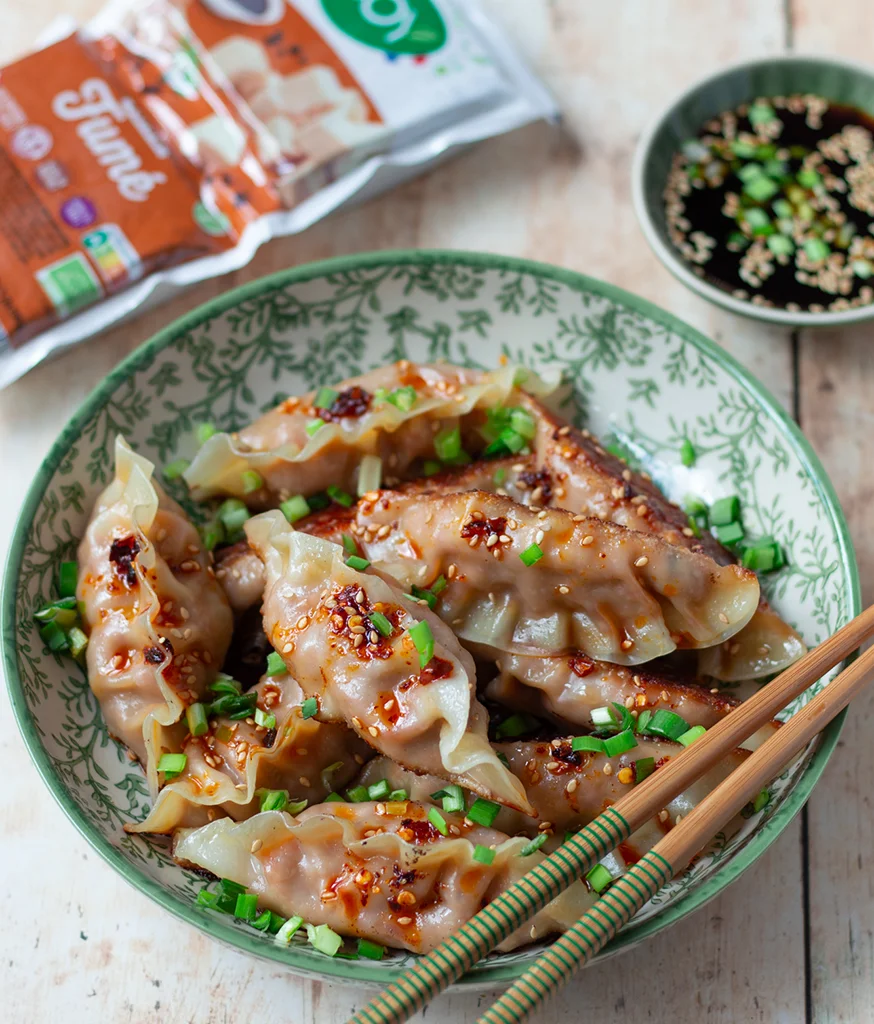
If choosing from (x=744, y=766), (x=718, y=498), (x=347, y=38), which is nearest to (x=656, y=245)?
(x=718, y=498)

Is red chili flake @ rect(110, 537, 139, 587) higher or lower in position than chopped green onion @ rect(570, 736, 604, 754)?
higher

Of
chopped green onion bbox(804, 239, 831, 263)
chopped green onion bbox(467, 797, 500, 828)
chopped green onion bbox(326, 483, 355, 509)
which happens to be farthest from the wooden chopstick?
chopped green onion bbox(804, 239, 831, 263)

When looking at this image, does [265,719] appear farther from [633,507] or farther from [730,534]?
[730,534]

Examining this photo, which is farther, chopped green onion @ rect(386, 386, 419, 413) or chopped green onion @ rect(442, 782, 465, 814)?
chopped green onion @ rect(386, 386, 419, 413)

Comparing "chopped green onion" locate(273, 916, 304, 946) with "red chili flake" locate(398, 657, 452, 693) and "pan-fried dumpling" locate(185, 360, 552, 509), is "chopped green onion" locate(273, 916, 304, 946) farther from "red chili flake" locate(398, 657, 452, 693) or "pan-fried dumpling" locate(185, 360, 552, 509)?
"pan-fried dumpling" locate(185, 360, 552, 509)

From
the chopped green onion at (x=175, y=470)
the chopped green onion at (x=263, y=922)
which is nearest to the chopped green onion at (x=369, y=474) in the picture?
the chopped green onion at (x=175, y=470)

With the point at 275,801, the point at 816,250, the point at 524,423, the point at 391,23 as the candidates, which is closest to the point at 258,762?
the point at 275,801


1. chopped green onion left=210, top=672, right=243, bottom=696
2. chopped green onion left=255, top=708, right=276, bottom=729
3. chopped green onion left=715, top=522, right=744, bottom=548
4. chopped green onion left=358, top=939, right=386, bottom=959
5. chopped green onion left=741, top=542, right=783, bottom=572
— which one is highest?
chopped green onion left=210, top=672, right=243, bottom=696

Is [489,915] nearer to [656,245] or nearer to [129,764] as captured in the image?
[129,764]

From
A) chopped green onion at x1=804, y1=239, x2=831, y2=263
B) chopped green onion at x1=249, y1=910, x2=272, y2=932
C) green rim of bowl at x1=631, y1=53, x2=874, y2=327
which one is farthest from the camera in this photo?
chopped green onion at x1=804, y1=239, x2=831, y2=263
